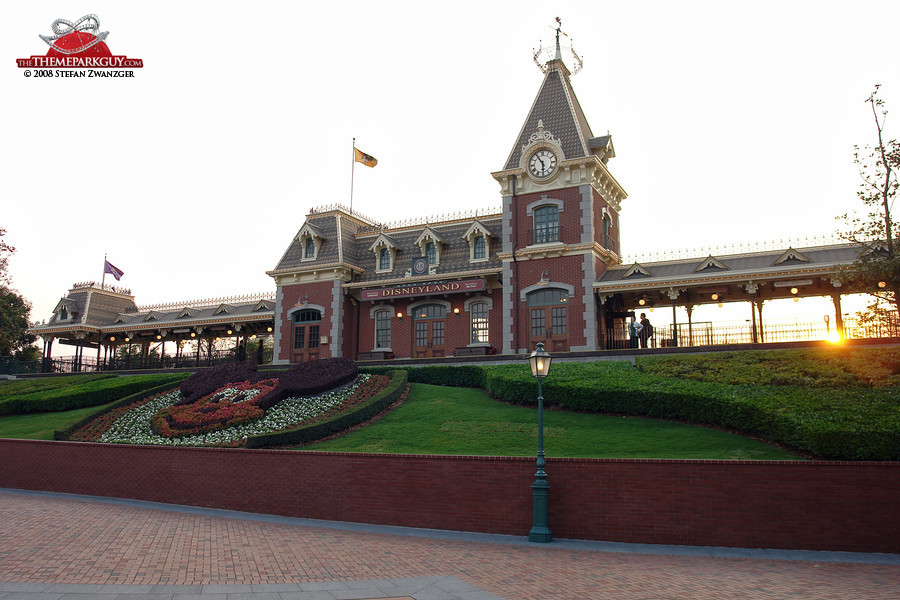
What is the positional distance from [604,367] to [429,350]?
11712mm

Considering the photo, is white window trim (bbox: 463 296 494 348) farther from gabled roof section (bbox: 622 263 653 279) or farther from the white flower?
the white flower

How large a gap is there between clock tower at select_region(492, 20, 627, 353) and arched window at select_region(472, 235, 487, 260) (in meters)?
1.90

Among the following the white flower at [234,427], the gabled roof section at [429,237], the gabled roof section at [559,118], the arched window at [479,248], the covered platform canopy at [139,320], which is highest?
the gabled roof section at [559,118]

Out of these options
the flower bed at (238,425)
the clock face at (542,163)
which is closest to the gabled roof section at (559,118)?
the clock face at (542,163)

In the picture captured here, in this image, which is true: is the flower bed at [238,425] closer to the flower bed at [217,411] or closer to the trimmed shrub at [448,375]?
the flower bed at [217,411]

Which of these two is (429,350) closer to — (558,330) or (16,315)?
(558,330)

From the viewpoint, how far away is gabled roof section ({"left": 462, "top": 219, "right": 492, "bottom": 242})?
31.9 m

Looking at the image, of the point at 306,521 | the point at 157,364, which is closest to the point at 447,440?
the point at 306,521

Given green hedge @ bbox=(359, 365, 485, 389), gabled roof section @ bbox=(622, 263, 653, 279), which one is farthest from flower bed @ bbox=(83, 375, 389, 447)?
gabled roof section @ bbox=(622, 263, 653, 279)

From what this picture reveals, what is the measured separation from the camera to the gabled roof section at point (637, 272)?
28.3 metres

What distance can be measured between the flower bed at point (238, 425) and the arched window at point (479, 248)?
8.99m

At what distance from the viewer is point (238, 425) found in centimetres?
2175

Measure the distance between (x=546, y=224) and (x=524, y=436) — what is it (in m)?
14.0

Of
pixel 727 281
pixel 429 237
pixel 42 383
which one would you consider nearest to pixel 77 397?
pixel 42 383
